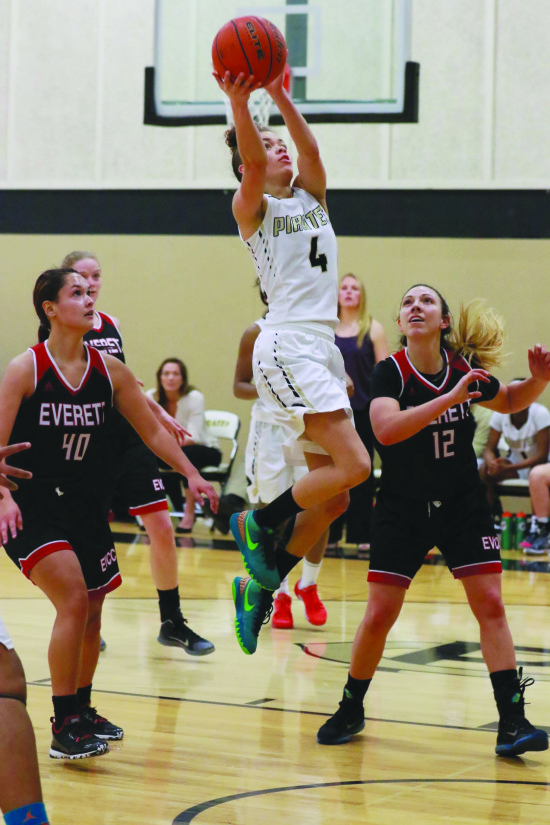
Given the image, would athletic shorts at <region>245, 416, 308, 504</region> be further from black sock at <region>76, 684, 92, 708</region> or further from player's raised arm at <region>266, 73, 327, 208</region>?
black sock at <region>76, 684, 92, 708</region>

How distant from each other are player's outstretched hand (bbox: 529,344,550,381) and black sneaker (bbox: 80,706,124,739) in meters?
1.87

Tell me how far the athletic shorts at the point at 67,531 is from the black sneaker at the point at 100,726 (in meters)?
0.42

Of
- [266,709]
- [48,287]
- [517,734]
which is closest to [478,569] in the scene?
[517,734]

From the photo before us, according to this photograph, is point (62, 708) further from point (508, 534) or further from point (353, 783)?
point (508, 534)

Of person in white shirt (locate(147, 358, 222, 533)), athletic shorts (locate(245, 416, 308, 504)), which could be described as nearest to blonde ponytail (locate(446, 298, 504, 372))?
athletic shorts (locate(245, 416, 308, 504))

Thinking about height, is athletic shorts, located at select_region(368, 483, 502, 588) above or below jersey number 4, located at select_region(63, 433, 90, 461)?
below

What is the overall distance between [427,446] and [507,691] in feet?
2.82

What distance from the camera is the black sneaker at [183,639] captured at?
5.05 metres

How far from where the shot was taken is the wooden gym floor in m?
3.05

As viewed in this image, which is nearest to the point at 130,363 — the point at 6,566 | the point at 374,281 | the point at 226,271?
the point at 226,271

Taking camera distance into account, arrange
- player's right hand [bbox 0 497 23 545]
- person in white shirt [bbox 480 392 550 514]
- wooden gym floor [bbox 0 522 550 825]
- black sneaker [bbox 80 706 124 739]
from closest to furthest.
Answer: wooden gym floor [bbox 0 522 550 825] → player's right hand [bbox 0 497 23 545] → black sneaker [bbox 80 706 124 739] → person in white shirt [bbox 480 392 550 514]

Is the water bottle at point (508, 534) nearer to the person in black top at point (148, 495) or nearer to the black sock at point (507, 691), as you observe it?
the person in black top at point (148, 495)

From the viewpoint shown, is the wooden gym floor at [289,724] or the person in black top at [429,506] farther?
the person in black top at [429,506]

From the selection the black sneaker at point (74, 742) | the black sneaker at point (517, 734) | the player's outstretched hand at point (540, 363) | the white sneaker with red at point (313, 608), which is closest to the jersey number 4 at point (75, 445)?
the black sneaker at point (74, 742)
